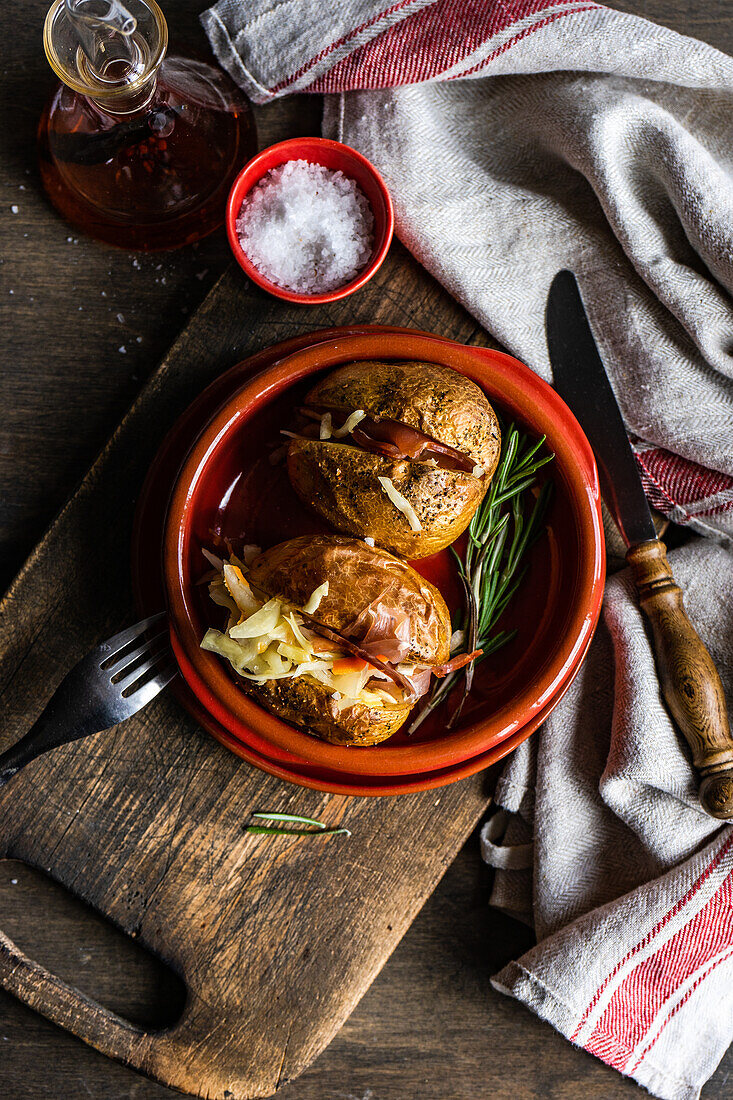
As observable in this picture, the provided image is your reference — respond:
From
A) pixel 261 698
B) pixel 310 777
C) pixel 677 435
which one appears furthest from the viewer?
pixel 677 435

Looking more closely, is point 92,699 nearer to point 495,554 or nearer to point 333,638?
point 333,638

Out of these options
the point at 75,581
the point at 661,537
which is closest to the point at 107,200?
the point at 75,581

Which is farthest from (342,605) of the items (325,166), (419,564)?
(325,166)

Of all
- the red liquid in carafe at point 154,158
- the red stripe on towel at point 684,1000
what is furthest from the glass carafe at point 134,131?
the red stripe on towel at point 684,1000

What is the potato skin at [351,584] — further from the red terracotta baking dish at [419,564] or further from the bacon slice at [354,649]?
the red terracotta baking dish at [419,564]

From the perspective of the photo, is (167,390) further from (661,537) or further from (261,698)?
(661,537)
